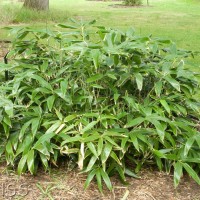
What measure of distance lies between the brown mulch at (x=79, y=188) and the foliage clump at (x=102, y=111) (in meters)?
0.07

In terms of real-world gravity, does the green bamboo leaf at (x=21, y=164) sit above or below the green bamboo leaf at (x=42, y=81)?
below

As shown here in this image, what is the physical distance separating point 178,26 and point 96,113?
814 centimetres

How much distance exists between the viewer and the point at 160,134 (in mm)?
2217

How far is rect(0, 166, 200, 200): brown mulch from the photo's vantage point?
7.18 ft

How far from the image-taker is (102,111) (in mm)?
2496

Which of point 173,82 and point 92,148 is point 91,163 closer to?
point 92,148

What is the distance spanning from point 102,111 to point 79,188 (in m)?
0.53

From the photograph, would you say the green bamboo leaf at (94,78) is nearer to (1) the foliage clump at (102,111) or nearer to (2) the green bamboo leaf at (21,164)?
(1) the foliage clump at (102,111)

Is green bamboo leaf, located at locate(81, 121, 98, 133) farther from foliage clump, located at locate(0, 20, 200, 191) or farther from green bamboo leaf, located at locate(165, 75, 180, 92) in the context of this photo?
green bamboo leaf, located at locate(165, 75, 180, 92)

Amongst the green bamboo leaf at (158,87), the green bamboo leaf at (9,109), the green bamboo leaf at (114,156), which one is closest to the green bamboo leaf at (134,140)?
the green bamboo leaf at (114,156)

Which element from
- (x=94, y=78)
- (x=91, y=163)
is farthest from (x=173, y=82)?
(x=91, y=163)

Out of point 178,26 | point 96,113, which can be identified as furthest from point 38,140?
point 178,26

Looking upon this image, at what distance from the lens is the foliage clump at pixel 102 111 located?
7.41ft

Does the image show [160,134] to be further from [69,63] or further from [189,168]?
Result: [69,63]
